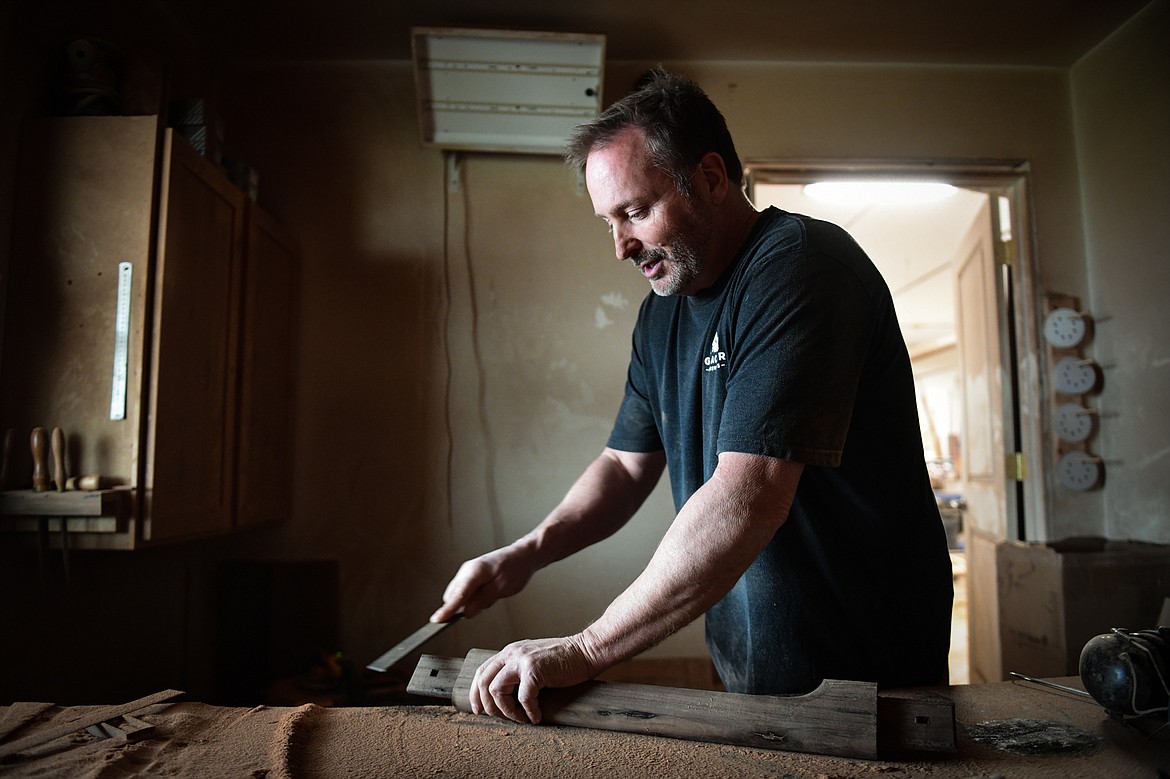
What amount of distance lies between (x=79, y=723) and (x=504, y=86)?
245cm

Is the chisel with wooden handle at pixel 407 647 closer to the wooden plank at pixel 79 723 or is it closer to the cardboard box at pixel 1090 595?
the wooden plank at pixel 79 723

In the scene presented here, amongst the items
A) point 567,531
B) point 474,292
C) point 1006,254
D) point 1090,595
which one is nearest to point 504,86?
point 474,292

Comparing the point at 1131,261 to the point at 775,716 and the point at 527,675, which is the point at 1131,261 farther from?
the point at 527,675

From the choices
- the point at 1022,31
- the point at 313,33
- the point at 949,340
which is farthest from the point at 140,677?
the point at 949,340

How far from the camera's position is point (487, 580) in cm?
146

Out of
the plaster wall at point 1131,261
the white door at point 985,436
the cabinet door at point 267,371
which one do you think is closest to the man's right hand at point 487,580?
the cabinet door at point 267,371

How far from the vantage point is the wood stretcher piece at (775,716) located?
968 millimetres

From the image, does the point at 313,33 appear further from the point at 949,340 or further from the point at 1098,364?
the point at 949,340

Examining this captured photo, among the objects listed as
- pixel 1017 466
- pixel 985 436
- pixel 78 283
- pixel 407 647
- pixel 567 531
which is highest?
pixel 78 283

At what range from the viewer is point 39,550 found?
1805 mm

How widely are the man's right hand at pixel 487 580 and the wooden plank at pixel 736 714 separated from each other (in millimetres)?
330

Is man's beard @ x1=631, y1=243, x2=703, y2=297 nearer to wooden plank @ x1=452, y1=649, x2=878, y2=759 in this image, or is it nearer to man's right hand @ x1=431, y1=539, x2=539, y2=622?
man's right hand @ x1=431, y1=539, x2=539, y2=622

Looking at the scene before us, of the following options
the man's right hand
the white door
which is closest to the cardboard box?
the white door

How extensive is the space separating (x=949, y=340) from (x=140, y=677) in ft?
29.2
